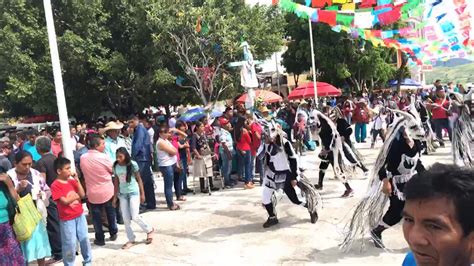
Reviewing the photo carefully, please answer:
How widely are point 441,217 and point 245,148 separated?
27.3ft

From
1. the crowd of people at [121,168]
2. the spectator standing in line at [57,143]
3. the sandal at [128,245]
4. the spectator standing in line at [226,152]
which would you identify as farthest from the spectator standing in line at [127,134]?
the sandal at [128,245]

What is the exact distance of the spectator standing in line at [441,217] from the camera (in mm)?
1217

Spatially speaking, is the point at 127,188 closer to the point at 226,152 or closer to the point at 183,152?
the point at 183,152

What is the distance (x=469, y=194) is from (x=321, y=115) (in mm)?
6953

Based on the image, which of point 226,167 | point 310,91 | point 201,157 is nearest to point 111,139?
point 201,157

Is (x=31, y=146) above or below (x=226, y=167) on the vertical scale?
above

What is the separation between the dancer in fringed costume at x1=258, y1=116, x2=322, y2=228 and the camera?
650 centimetres

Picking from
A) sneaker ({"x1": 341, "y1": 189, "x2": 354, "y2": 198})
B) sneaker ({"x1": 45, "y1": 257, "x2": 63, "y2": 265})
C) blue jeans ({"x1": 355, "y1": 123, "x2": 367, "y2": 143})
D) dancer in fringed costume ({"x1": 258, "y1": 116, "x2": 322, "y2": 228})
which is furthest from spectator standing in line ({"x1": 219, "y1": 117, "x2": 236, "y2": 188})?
blue jeans ({"x1": 355, "y1": 123, "x2": 367, "y2": 143})

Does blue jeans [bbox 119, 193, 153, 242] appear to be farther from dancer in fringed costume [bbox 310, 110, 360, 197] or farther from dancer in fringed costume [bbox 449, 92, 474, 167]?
dancer in fringed costume [bbox 449, 92, 474, 167]

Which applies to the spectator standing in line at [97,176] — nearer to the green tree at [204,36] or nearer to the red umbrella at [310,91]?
the green tree at [204,36]

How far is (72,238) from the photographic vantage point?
511cm

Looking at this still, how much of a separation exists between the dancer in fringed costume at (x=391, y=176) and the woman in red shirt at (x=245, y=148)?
4322 millimetres

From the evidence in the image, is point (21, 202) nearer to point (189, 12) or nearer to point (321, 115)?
point (321, 115)

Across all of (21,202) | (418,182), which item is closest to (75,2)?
(21,202)
